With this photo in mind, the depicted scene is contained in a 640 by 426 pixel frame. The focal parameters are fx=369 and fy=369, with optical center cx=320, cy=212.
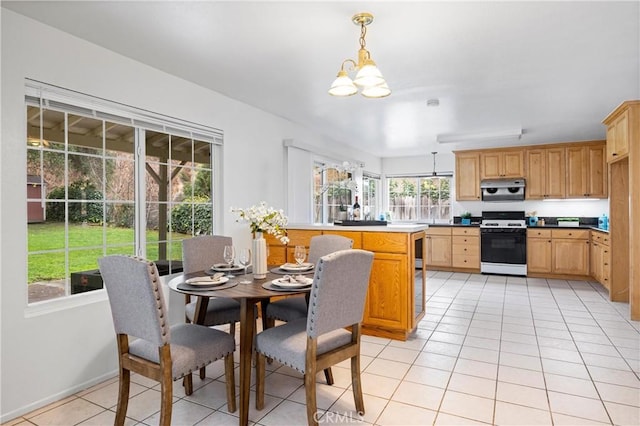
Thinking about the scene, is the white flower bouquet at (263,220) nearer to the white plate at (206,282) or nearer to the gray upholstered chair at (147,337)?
the white plate at (206,282)

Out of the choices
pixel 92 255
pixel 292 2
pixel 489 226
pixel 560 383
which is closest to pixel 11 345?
pixel 92 255

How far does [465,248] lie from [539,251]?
3.85 ft

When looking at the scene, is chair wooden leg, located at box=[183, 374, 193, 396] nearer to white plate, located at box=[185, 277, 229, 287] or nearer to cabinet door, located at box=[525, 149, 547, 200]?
white plate, located at box=[185, 277, 229, 287]

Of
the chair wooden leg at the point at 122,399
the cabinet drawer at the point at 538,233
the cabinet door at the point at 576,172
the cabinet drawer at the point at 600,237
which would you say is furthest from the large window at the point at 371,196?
the chair wooden leg at the point at 122,399

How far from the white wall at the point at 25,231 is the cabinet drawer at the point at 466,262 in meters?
5.48

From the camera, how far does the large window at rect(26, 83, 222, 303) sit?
242cm

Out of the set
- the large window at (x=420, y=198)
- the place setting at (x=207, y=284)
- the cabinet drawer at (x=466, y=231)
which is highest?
the large window at (x=420, y=198)

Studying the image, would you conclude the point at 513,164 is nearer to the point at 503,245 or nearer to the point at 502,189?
the point at 502,189

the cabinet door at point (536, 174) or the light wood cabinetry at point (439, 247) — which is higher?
the cabinet door at point (536, 174)

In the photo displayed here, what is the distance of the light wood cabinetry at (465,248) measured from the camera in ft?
21.9

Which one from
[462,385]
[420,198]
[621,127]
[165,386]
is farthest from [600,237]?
[165,386]

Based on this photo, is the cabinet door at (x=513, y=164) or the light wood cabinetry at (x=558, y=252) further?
the cabinet door at (x=513, y=164)

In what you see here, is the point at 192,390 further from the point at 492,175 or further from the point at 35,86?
the point at 492,175

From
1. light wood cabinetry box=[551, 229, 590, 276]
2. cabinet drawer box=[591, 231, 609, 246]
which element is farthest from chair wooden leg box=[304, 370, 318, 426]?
light wood cabinetry box=[551, 229, 590, 276]
